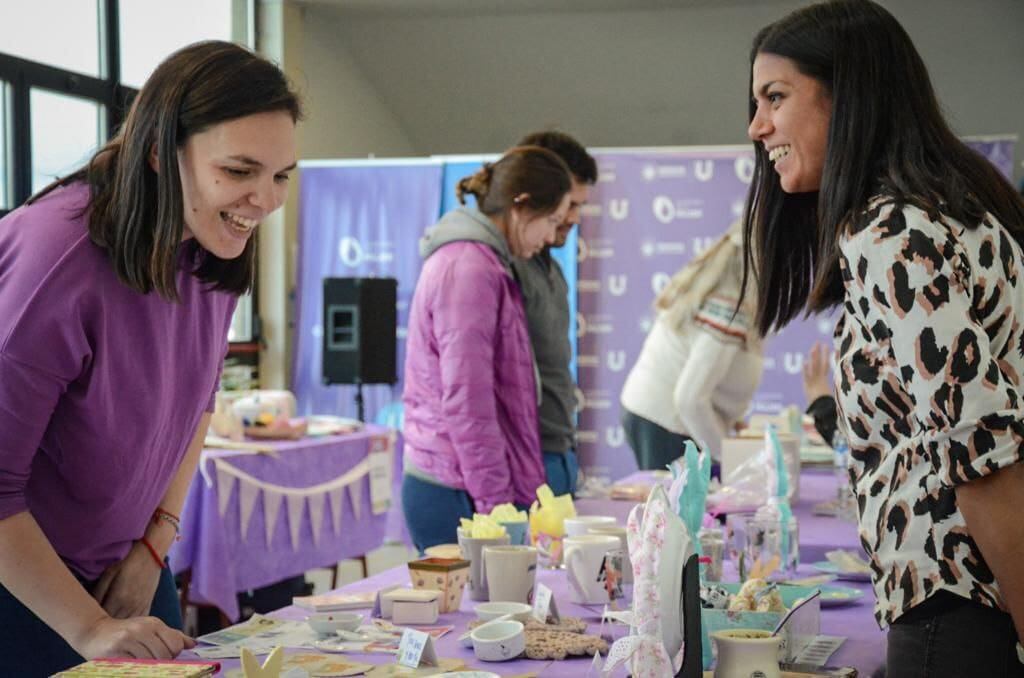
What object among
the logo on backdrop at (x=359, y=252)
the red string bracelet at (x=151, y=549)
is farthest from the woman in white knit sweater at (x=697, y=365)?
the logo on backdrop at (x=359, y=252)

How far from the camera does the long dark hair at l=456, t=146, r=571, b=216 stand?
303 centimetres

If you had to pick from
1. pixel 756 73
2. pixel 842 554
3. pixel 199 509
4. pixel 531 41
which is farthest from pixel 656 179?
pixel 756 73

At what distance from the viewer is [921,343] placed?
3.96 feet

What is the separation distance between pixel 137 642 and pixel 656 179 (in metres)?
6.14

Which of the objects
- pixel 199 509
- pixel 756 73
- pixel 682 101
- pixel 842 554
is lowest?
pixel 199 509

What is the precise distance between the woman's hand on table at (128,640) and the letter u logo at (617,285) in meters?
5.95

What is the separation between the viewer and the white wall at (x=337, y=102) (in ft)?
31.1

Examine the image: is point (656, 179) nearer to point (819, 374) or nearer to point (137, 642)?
point (819, 374)

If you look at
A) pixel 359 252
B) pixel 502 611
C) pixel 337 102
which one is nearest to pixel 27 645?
pixel 502 611

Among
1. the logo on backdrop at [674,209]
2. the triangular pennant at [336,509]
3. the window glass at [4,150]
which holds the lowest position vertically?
the triangular pennant at [336,509]

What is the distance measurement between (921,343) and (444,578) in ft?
2.87

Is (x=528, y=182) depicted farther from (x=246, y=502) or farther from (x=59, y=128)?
(x=59, y=128)

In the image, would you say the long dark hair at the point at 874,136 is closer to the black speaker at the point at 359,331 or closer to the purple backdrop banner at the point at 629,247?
the black speaker at the point at 359,331

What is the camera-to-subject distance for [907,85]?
4.51 feet
